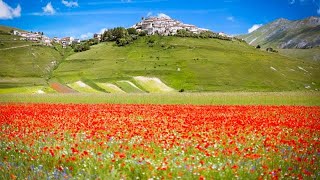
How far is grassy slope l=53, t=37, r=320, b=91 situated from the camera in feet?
441

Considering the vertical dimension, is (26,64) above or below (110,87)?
above

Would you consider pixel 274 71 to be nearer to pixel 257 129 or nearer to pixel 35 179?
pixel 257 129

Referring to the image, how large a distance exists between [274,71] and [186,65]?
41.2 m

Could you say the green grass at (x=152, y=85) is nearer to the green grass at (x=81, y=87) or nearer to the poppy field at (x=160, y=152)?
the green grass at (x=81, y=87)

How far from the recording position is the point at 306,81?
147 m

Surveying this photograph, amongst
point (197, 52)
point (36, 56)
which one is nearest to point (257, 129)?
point (197, 52)

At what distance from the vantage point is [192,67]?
150 metres

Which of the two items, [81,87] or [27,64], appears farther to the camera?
Result: [27,64]

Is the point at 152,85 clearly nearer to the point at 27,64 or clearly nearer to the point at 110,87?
the point at 110,87

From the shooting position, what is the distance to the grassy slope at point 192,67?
134 m

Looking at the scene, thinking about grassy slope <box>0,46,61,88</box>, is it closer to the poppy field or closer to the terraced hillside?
the terraced hillside

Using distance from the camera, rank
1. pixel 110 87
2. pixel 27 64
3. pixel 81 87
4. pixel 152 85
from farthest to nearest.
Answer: pixel 27 64 → pixel 152 85 → pixel 81 87 → pixel 110 87

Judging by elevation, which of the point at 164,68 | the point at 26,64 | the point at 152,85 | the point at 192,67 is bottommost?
the point at 152,85

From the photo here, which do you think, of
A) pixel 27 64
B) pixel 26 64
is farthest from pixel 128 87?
pixel 26 64
